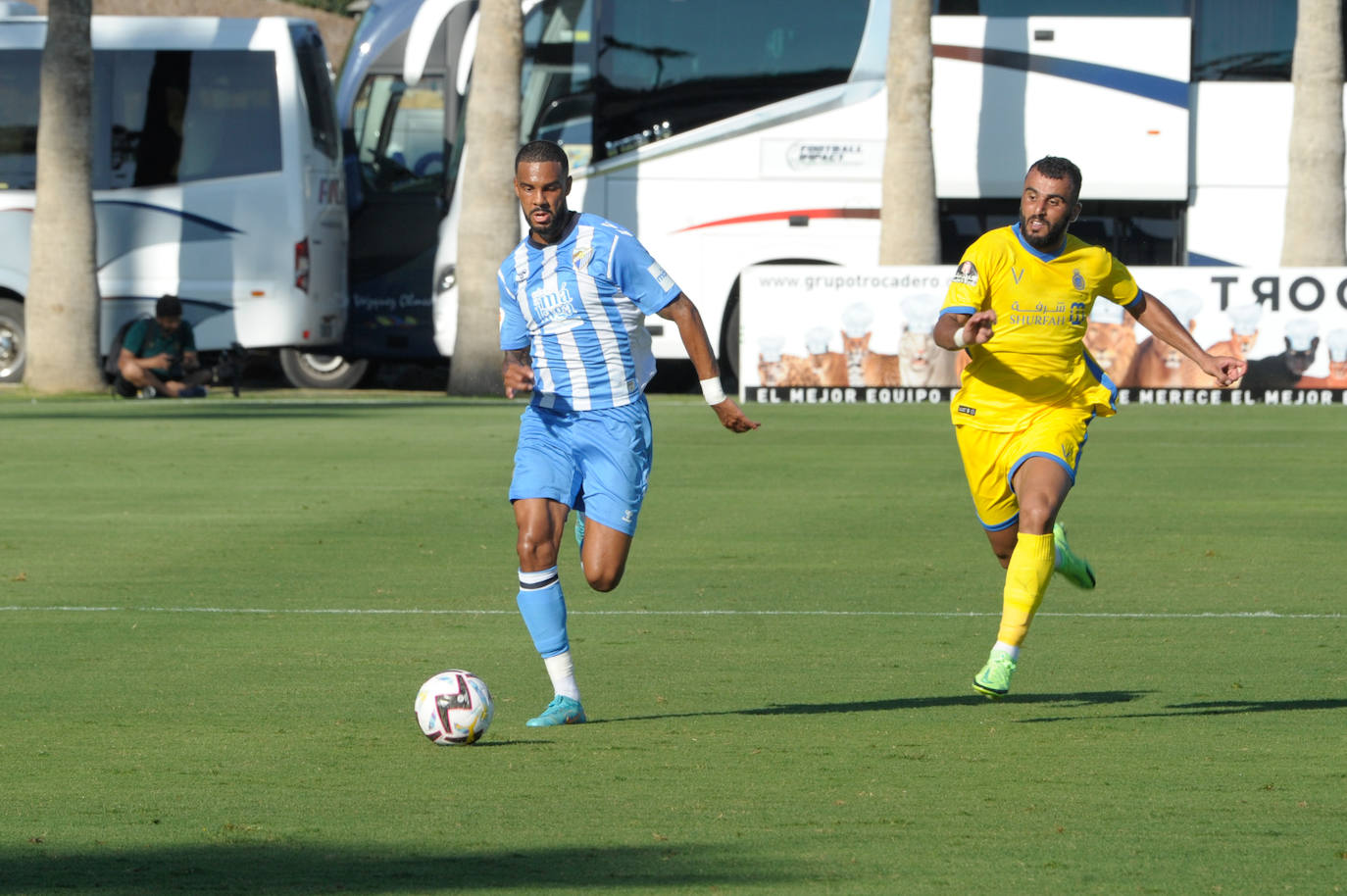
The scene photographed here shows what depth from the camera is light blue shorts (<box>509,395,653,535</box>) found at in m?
7.87

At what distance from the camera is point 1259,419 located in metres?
24.3

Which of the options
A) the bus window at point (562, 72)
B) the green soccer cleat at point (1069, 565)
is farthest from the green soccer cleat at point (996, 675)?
the bus window at point (562, 72)

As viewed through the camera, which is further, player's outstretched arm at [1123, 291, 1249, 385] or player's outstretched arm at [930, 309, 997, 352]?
player's outstretched arm at [1123, 291, 1249, 385]

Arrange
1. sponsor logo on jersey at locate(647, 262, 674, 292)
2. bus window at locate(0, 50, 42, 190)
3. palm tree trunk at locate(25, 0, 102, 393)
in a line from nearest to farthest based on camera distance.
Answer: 1. sponsor logo on jersey at locate(647, 262, 674, 292)
2. palm tree trunk at locate(25, 0, 102, 393)
3. bus window at locate(0, 50, 42, 190)

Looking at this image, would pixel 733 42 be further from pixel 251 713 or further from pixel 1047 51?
pixel 251 713

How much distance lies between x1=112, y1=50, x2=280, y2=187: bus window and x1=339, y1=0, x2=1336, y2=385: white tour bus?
5.91 ft

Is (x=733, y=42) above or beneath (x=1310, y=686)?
above

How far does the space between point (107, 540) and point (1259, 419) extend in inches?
575

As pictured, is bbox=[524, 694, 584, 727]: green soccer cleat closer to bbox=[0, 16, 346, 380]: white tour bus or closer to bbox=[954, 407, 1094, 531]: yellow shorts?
bbox=[954, 407, 1094, 531]: yellow shorts

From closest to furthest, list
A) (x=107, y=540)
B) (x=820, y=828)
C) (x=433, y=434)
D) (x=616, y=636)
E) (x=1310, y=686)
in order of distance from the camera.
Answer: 1. (x=820, y=828)
2. (x=1310, y=686)
3. (x=616, y=636)
4. (x=107, y=540)
5. (x=433, y=434)

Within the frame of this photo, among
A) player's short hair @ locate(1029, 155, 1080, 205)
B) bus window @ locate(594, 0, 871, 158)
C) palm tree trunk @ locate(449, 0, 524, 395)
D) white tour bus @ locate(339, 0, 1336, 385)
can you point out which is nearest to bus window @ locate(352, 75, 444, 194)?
white tour bus @ locate(339, 0, 1336, 385)

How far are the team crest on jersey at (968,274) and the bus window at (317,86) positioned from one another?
22.5 m

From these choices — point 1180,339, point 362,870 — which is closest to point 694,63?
point 1180,339

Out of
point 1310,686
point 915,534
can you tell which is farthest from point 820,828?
point 915,534
